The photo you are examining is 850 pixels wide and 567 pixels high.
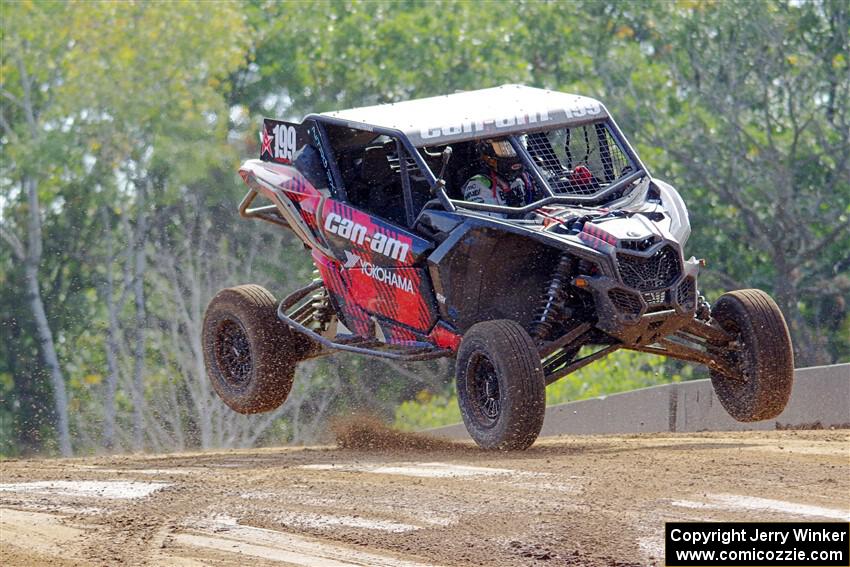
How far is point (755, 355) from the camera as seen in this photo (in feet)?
35.9

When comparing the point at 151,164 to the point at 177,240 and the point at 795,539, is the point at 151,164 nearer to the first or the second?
the point at 177,240

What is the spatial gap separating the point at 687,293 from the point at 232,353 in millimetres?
4524

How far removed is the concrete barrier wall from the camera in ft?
43.8

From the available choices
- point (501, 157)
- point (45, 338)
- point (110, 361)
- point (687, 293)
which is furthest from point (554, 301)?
point (45, 338)

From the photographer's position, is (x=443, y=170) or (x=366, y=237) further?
(x=366, y=237)

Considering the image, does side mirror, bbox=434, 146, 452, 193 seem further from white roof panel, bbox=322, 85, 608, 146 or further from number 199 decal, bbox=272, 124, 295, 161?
number 199 decal, bbox=272, 124, 295, 161

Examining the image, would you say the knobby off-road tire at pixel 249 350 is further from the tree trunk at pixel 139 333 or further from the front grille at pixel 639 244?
the tree trunk at pixel 139 333

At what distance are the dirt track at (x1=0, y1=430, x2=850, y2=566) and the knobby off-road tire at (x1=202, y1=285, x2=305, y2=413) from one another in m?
2.05

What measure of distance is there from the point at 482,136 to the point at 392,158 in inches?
37.8

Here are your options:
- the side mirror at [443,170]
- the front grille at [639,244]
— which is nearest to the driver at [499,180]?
the side mirror at [443,170]

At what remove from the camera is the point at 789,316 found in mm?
23922

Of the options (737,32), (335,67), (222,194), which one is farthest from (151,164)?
(737,32)

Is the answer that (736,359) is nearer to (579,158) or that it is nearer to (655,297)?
(655,297)

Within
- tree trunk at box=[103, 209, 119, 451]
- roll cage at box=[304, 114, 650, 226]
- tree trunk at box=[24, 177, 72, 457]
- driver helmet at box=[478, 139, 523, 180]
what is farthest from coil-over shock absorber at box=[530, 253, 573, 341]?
tree trunk at box=[24, 177, 72, 457]
